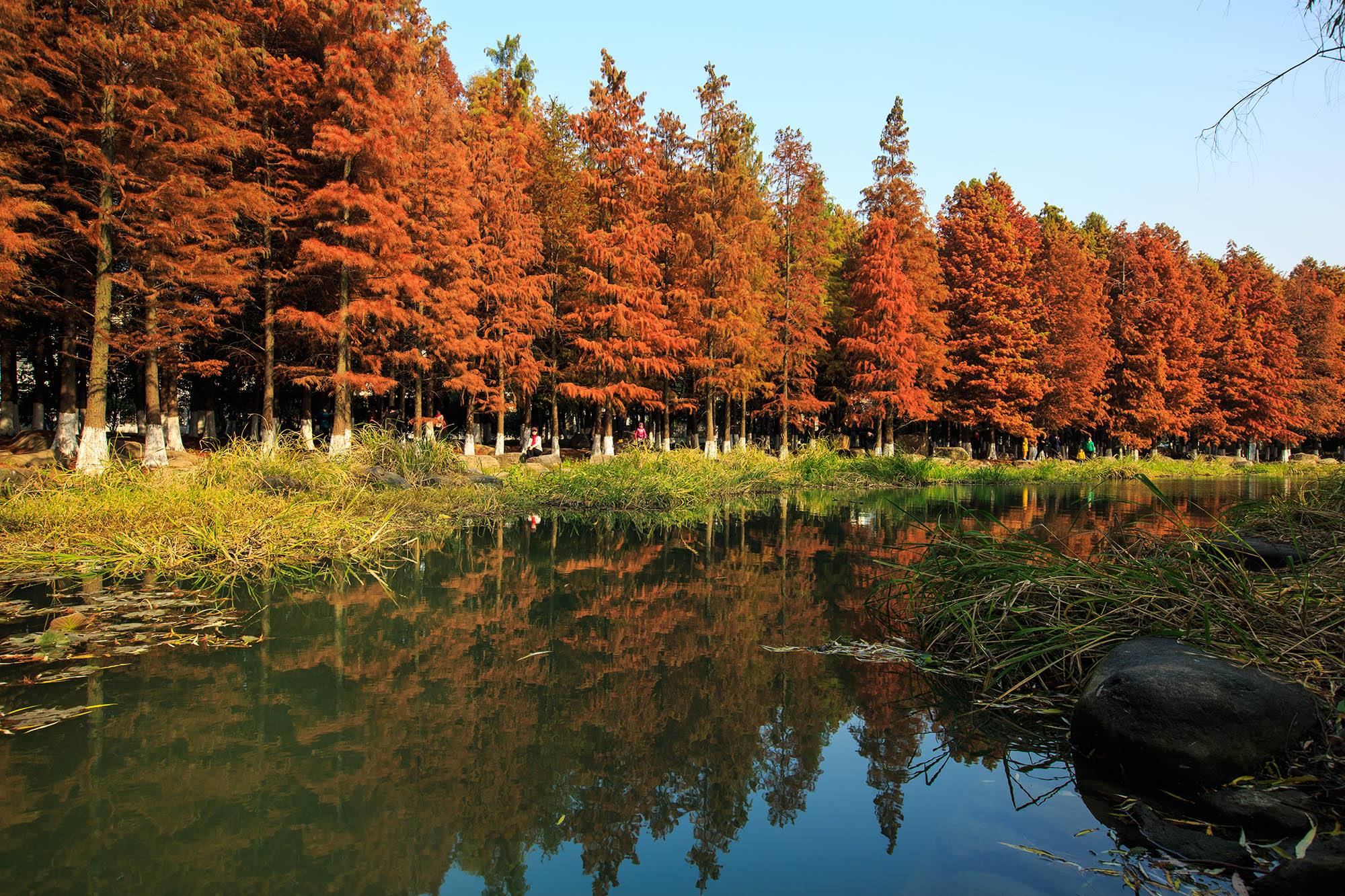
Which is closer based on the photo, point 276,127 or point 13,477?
point 13,477

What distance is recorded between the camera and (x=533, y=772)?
3.75m

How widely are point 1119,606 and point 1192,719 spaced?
135 cm

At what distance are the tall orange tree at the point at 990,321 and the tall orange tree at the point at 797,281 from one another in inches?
262

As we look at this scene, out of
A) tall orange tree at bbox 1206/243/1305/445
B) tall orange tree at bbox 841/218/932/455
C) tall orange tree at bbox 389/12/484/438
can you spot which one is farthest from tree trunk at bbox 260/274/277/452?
tall orange tree at bbox 1206/243/1305/445

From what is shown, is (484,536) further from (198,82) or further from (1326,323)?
(1326,323)

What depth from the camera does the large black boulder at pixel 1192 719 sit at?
10.6 ft

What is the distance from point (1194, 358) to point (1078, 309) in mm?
11073

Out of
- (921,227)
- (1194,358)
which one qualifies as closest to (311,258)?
(921,227)

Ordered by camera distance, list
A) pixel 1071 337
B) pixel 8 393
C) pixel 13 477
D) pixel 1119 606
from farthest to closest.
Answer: pixel 1071 337, pixel 8 393, pixel 13 477, pixel 1119 606

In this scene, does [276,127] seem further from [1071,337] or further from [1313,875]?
[1071,337]

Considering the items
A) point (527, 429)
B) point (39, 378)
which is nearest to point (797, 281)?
point (527, 429)

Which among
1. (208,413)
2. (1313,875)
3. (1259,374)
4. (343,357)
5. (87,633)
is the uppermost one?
(1259,374)

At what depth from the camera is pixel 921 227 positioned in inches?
1347

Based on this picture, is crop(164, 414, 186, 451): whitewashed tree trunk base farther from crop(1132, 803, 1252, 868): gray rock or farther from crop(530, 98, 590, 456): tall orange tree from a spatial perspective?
crop(1132, 803, 1252, 868): gray rock
